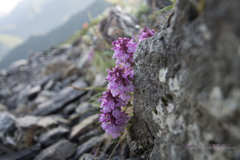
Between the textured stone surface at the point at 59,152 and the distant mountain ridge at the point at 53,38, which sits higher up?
the distant mountain ridge at the point at 53,38

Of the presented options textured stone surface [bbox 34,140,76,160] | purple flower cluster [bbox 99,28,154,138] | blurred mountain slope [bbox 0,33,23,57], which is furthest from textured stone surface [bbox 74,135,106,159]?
blurred mountain slope [bbox 0,33,23,57]

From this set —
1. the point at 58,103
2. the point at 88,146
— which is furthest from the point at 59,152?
the point at 58,103

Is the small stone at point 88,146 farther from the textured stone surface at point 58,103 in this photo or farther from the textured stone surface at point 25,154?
the textured stone surface at point 58,103

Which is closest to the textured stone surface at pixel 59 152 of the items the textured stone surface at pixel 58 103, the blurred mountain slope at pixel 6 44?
the textured stone surface at pixel 58 103

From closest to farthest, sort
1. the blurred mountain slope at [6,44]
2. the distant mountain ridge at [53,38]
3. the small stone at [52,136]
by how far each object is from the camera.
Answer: the small stone at [52,136] → the distant mountain ridge at [53,38] → the blurred mountain slope at [6,44]

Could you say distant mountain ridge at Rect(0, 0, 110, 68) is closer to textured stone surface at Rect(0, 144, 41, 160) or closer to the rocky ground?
the rocky ground

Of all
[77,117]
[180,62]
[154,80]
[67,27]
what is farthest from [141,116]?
[67,27]

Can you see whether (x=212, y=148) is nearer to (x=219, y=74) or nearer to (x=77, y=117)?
(x=219, y=74)

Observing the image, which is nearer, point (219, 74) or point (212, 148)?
point (219, 74)
